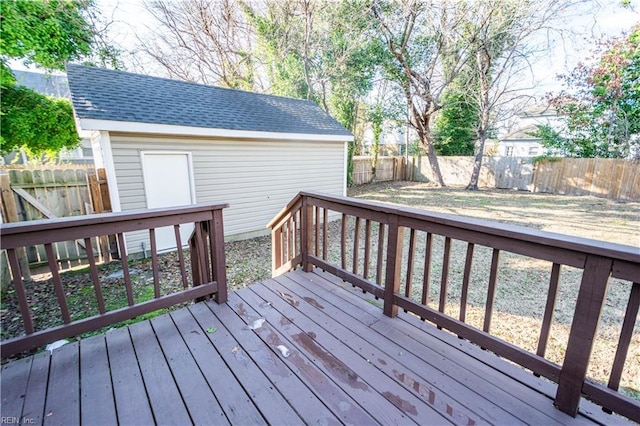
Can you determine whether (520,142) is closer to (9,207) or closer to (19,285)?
(19,285)

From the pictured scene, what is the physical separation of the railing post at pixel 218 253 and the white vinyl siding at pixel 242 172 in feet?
11.6

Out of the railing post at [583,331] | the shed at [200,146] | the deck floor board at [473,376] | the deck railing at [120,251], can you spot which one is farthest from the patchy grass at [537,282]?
the shed at [200,146]

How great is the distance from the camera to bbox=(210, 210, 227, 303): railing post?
262 centimetres

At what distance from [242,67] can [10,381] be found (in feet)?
43.2

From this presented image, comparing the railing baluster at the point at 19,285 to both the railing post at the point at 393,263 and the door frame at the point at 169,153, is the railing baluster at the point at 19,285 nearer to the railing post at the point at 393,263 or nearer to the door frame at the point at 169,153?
the railing post at the point at 393,263

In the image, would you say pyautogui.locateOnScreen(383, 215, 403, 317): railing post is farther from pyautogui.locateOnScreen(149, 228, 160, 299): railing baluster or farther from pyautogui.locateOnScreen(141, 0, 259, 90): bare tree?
pyautogui.locateOnScreen(141, 0, 259, 90): bare tree

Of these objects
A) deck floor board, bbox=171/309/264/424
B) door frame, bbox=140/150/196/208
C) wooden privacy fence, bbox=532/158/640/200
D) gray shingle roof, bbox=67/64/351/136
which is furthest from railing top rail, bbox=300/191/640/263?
wooden privacy fence, bbox=532/158/640/200

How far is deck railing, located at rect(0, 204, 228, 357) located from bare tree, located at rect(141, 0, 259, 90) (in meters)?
11.0

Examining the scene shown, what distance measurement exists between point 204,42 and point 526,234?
1326 centimetres

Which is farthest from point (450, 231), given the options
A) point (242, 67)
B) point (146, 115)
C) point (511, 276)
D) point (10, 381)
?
point (242, 67)

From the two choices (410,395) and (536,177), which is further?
(536,177)

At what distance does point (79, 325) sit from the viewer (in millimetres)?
2086

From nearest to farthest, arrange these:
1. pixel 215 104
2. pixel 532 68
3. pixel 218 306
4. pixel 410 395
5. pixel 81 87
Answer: pixel 410 395 < pixel 218 306 < pixel 81 87 < pixel 215 104 < pixel 532 68

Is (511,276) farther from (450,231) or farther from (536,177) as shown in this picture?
(536,177)
